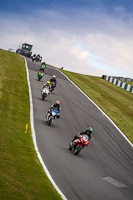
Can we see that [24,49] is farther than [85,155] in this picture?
Yes

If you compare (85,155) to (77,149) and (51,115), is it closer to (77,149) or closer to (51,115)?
(77,149)

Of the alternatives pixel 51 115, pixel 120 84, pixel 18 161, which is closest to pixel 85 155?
pixel 51 115

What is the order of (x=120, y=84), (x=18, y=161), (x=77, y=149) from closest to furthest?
(x=18, y=161)
(x=77, y=149)
(x=120, y=84)

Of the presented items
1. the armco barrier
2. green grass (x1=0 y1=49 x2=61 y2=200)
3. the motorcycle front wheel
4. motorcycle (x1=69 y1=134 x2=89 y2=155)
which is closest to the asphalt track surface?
the motorcycle front wheel

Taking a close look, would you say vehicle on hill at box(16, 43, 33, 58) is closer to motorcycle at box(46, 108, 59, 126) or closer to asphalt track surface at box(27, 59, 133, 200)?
asphalt track surface at box(27, 59, 133, 200)

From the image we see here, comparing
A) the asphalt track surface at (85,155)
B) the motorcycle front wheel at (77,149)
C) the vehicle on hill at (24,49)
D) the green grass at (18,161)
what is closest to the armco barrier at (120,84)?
the vehicle on hill at (24,49)

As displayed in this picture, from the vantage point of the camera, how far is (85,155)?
55.8 ft

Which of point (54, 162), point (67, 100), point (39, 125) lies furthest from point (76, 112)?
point (54, 162)

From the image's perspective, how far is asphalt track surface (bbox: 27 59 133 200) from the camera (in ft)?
40.5

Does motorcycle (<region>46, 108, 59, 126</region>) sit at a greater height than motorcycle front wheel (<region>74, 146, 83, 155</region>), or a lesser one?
greater

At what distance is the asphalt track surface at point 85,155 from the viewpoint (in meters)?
12.3

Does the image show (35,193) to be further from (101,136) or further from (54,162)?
(101,136)

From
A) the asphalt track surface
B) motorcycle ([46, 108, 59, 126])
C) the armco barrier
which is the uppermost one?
the armco barrier

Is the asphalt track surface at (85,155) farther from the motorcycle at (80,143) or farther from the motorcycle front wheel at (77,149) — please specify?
the motorcycle at (80,143)
